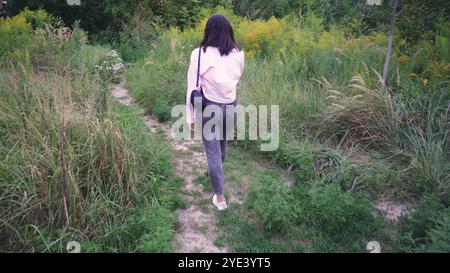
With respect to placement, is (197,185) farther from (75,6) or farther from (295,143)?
(75,6)

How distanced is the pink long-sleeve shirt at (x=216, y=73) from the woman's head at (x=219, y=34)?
5 cm

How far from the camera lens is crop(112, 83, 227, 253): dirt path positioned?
3.56 m

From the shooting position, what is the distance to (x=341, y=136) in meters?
5.06

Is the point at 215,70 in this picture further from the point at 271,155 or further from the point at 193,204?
the point at 271,155

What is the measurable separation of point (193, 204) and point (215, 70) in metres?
1.46

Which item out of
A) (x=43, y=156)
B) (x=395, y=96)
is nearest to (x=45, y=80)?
(x=43, y=156)

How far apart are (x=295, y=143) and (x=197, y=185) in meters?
1.34

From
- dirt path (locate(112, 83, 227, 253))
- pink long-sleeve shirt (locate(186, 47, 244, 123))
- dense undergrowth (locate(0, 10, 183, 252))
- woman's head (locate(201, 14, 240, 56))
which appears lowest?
dirt path (locate(112, 83, 227, 253))

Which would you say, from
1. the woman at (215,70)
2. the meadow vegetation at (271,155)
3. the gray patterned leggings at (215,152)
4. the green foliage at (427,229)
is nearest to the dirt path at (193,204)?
the meadow vegetation at (271,155)
